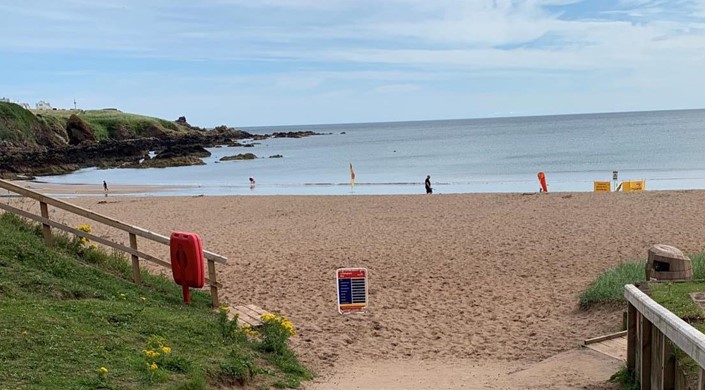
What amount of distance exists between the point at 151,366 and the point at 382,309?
5.16m

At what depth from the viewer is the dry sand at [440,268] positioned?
7.72m

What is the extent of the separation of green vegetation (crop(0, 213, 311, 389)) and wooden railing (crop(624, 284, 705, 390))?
2934mm

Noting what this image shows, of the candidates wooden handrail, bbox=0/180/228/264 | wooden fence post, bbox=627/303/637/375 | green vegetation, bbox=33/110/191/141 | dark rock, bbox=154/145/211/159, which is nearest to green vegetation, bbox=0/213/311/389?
wooden handrail, bbox=0/180/228/264

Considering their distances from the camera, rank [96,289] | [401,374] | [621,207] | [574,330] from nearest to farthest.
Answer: [401,374] < [96,289] < [574,330] < [621,207]

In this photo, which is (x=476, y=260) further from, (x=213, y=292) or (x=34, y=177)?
(x=34, y=177)

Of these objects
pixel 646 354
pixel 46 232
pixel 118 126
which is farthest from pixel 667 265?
pixel 118 126

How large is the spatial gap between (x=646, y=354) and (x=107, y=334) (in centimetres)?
432

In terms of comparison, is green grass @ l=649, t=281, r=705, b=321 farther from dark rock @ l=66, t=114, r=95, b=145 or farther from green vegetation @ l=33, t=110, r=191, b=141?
green vegetation @ l=33, t=110, r=191, b=141

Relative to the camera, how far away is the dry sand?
25.3 feet

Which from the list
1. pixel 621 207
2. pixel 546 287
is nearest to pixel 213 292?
pixel 546 287

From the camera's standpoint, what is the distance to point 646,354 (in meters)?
4.81

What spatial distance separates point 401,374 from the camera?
7.02 m

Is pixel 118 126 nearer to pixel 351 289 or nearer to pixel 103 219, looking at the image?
pixel 103 219

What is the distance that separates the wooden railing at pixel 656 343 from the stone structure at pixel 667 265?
6.49ft
